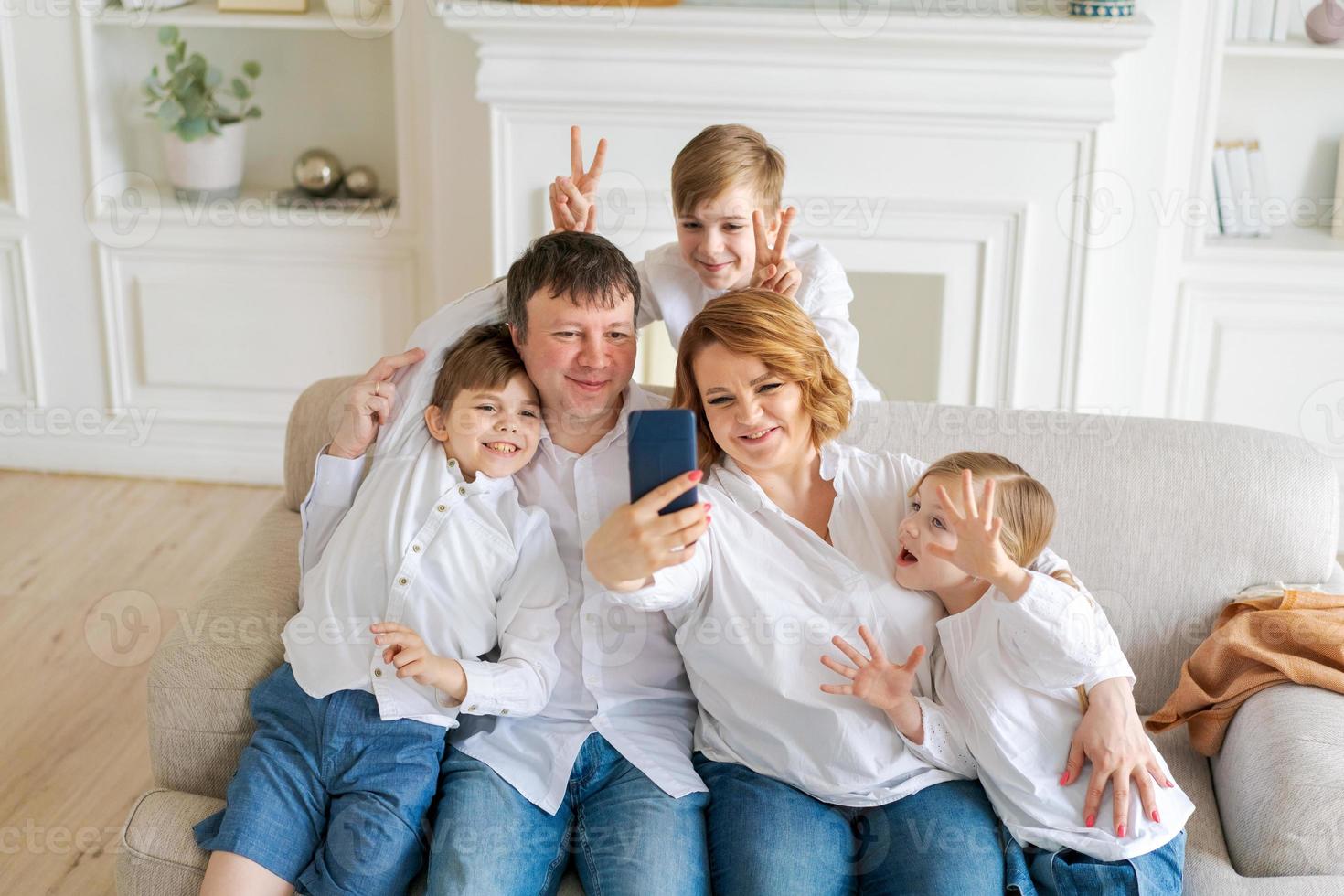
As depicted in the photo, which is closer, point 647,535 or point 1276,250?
point 647,535

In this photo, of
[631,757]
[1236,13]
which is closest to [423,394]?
[631,757]

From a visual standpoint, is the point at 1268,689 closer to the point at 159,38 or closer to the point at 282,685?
the point at 282,685

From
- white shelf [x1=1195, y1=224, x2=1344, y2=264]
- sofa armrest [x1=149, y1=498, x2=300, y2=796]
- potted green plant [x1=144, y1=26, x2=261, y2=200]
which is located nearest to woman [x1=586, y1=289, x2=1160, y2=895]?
sofa armrest [x1=149, y1=498, x2=300, y2=796]

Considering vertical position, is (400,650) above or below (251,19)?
below

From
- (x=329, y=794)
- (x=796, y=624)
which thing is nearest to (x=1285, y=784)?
(x=796, y=624)

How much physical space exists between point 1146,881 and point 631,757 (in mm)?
628

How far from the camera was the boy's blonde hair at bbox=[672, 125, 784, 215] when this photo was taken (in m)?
2.14

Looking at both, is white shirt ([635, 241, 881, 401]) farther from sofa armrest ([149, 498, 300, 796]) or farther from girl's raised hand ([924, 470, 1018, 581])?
sofa armrest ([149, 498, 300, 796])

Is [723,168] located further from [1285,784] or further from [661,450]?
[1285,784]

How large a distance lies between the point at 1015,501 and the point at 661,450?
46 cm

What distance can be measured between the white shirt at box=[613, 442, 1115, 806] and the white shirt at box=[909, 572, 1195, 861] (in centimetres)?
6

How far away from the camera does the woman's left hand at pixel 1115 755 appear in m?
1.54

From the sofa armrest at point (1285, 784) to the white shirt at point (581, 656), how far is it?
2.21 feet

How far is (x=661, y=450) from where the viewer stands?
1.52 meters
